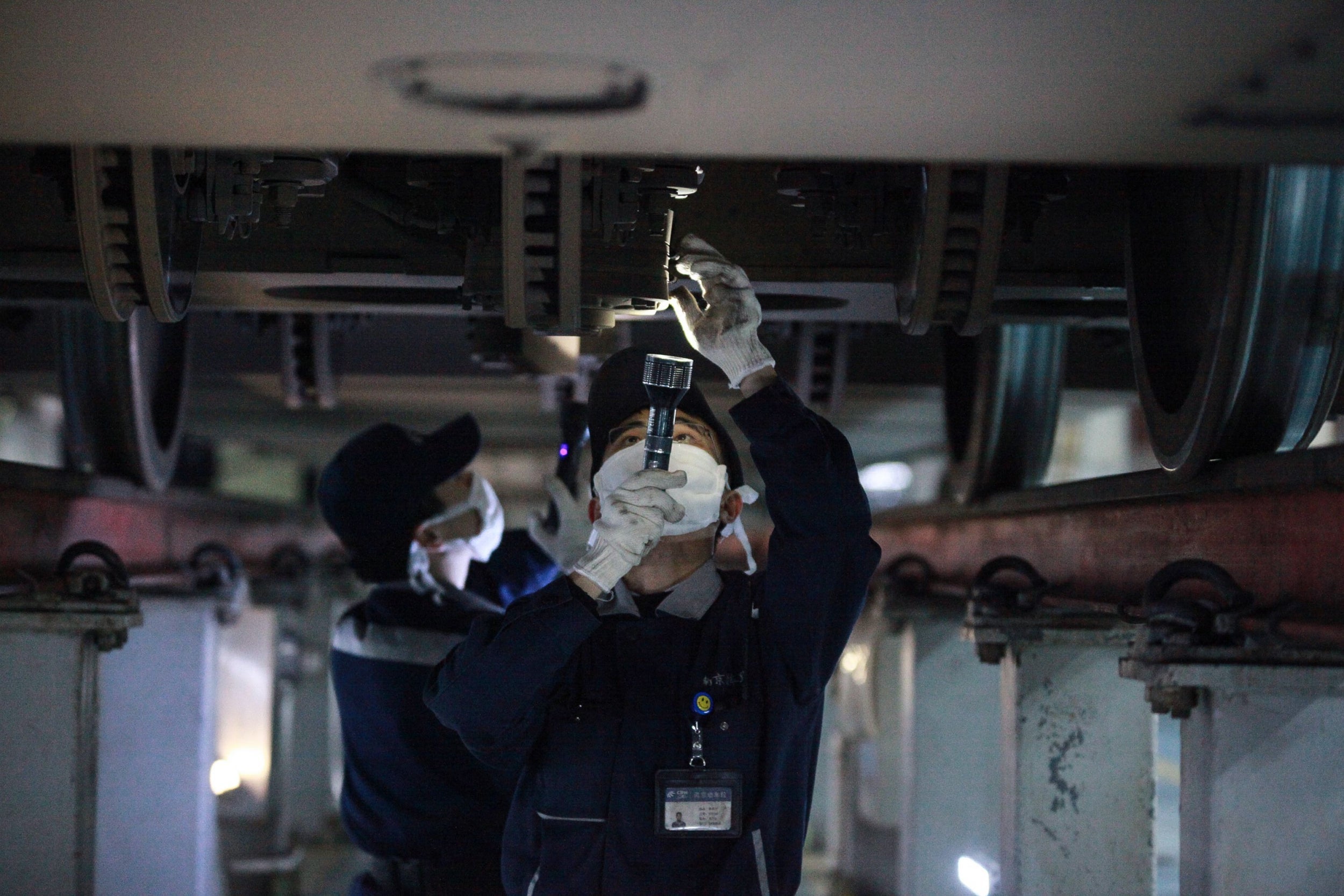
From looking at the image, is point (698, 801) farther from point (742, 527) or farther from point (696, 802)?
point (742, 527)

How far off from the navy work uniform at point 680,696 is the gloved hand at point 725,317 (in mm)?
48

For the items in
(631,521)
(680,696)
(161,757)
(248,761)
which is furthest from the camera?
(248,761)

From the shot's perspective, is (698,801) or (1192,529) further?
(1192,529)

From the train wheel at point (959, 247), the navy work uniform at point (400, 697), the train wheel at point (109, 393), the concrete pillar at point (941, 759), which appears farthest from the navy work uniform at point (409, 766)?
the concrete pillar at point (941, 759)

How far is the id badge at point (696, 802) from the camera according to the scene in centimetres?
172

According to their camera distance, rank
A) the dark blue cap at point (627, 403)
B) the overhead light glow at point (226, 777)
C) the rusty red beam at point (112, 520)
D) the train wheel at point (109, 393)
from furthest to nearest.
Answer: the overhead light glow at point (226, 777) → the train wheel at point (109, 393) → the rusty red beam at point (112, 520) → the dark blue cap at point (627, 403)

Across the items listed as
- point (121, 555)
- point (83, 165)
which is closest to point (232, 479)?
point (121, 555)

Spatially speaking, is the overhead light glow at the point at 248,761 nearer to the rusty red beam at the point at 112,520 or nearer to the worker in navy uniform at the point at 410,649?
the rusty red beam at the point at 112,520

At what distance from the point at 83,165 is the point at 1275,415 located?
169cm

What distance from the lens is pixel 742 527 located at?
188cm

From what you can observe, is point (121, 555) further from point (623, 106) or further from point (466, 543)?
point (623, 106)

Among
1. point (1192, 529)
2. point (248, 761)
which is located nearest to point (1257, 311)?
point (1192, 529)

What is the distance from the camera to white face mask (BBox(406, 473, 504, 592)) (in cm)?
267

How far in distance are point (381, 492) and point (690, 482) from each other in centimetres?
104
